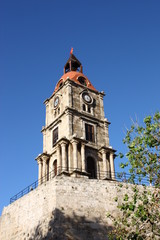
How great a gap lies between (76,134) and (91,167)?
401cm

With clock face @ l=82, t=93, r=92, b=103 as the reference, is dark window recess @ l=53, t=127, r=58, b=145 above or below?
below

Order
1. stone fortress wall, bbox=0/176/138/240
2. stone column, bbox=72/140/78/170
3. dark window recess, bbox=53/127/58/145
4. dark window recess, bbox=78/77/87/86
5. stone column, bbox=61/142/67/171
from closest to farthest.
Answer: stone fortress wall, bbox=0/176/138/240, stone column, bbox=61/142/67/171, stone column, bbox=72/140/78/170, dark window recess, bbox=53/127/58/145, dark window recess, bbox=78/77/87/86

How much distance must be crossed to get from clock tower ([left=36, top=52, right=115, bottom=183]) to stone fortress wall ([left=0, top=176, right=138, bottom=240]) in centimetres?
547

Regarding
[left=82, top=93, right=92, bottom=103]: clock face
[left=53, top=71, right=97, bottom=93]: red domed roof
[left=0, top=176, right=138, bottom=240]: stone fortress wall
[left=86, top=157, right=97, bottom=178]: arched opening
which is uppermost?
[left=53, top=71, right=97, bottom=93]: red domed roof

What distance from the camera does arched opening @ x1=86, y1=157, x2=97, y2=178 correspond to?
3412cm

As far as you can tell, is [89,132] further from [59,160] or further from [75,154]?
[59,160]

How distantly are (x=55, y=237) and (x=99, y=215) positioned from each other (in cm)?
411

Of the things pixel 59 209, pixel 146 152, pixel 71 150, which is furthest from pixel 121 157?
pixel 71 150

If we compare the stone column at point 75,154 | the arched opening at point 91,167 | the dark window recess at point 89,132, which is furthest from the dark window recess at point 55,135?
the arched opening at point 91,167

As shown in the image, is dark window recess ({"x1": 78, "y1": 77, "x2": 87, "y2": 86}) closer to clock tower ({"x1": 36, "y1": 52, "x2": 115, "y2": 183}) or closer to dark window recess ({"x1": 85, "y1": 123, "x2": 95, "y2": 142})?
clock tower ({"x1": 36, "y1": 52, "x2": 115, "y2": 183})

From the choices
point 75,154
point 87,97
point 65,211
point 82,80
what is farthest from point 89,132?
point 65,211

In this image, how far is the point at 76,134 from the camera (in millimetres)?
34594

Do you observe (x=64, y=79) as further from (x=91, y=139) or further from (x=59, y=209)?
(x=59, y=209)

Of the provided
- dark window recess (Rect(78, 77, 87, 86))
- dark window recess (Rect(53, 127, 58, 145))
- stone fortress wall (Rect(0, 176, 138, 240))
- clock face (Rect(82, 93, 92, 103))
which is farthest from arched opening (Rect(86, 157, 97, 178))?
dark window recess (Rect(78, 77, 87, 86))
